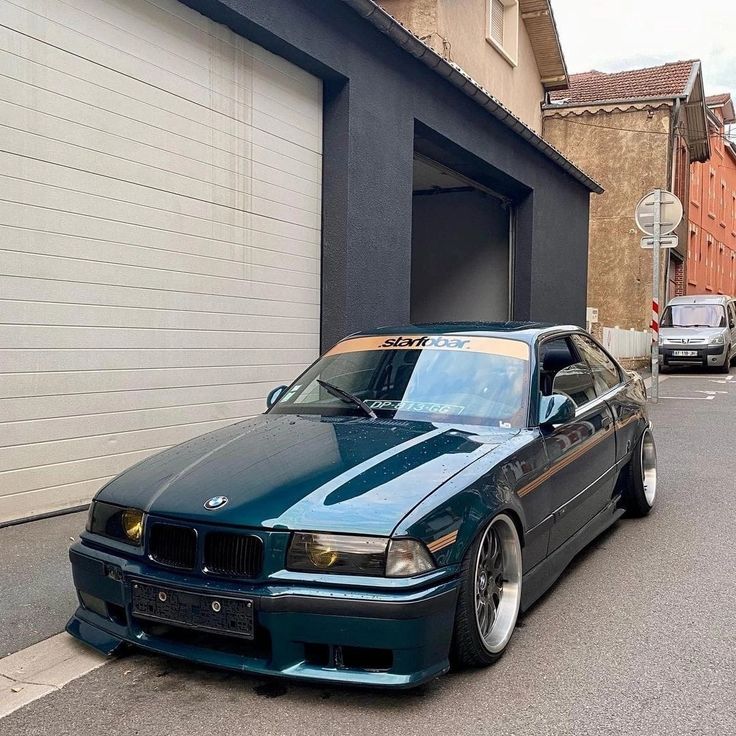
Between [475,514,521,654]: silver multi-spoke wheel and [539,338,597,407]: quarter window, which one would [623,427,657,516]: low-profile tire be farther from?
[475,514,521,654]: silver multi-spoke wheel

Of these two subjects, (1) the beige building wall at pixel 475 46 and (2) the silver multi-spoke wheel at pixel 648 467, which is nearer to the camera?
(2) the silver multi-spoke wheel at pixel 648 467

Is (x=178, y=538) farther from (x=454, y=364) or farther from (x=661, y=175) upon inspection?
(x=661, y=175)

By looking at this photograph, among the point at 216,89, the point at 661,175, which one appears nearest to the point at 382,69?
the point at 216,89

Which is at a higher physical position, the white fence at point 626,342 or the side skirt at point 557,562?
the white fence at point 626,342

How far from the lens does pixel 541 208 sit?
50.0 ft

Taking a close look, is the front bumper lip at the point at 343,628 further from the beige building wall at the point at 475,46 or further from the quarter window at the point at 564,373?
the beige building wall at the point at 475,46

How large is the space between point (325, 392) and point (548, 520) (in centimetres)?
144

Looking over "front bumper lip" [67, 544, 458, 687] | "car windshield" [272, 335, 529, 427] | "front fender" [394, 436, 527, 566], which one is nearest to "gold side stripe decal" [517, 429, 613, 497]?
"front fender" [394, 436, 527, 566]

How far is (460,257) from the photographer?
16312mm

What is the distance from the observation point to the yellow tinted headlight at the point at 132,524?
328 cm

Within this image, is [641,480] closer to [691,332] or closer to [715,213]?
[691,332]

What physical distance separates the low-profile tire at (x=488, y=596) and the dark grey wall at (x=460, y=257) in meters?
12.3

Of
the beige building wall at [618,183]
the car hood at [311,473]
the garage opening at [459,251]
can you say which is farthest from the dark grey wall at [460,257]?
the car hood at [311,473]

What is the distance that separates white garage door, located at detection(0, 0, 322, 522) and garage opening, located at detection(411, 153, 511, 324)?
7084mm
